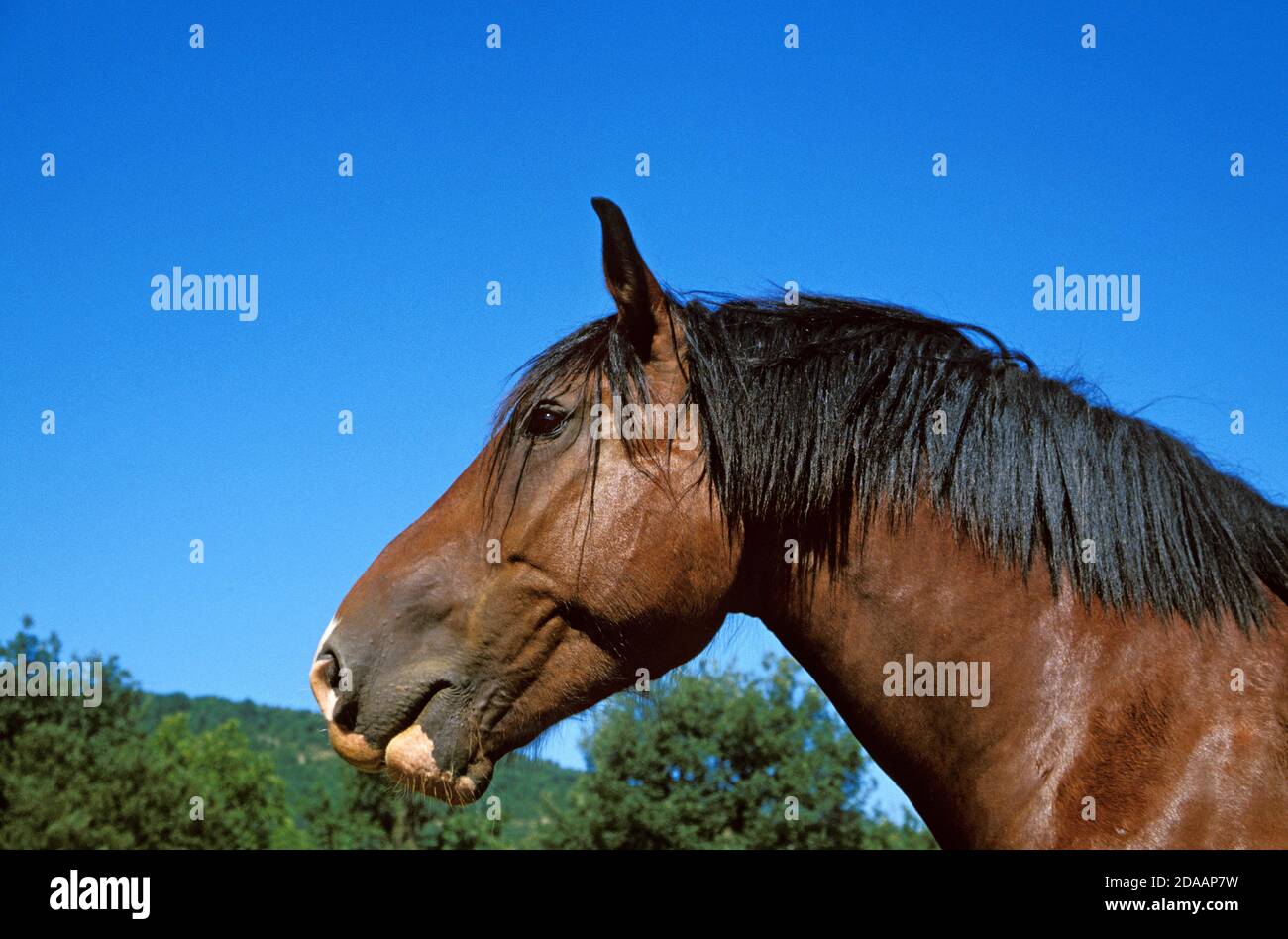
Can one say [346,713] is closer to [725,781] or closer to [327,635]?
[327,635]

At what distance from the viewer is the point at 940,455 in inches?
125

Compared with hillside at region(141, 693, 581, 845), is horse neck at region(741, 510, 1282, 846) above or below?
above

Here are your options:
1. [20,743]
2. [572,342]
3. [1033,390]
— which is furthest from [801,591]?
[20,743]

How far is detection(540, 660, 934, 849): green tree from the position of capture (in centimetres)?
4484

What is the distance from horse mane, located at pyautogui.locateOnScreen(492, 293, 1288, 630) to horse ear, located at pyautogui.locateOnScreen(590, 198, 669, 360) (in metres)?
0.07

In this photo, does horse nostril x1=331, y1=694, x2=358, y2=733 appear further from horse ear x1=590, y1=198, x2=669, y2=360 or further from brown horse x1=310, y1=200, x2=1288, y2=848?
horse ear x1=590, y1=198, x2=669, y2=360

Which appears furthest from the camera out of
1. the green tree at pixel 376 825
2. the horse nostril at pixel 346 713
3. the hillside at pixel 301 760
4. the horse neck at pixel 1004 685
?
the green tree at pixel 376 825

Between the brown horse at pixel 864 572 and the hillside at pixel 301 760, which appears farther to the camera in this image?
the hillside at pixel 301 760

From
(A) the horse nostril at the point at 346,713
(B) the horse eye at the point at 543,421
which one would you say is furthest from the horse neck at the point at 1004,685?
(A) the horse nostril at the point at 346,713

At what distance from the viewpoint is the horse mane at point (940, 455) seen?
2975 mm

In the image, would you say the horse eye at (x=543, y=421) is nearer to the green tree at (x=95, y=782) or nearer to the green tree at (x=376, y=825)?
the green tree at (x=95, y=782)

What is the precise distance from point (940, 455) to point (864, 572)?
1.58ft

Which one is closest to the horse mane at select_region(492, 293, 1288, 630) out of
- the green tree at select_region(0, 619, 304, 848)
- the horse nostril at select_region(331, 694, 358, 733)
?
the horse nostril at select_region(331, 694, 358, 733)
